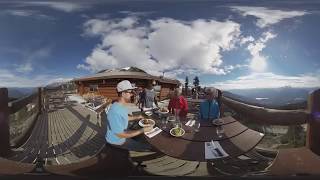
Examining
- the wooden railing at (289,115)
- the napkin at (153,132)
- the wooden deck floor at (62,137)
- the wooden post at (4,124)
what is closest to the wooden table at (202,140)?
the napkin at (153,132)

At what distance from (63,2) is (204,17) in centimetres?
123

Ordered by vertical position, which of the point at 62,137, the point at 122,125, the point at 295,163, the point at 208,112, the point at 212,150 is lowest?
the point at 295,163

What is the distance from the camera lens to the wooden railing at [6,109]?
7785 mm

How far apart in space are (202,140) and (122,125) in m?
0.70

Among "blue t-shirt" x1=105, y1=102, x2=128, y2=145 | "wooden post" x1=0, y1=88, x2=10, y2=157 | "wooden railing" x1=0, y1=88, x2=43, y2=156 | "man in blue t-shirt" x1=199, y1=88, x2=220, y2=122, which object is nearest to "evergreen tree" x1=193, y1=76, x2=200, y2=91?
"man in blue t-shirt" x1=199, y1=88, x2=220, y2=122

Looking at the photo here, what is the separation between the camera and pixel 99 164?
786cm

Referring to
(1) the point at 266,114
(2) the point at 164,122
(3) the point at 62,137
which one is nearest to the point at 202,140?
(2) the point at 164,122

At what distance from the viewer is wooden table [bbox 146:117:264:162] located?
7.70 meters

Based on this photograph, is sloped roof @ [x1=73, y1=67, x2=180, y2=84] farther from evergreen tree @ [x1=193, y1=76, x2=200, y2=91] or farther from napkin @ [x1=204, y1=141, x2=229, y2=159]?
napkin @ [x1=204, y1=141, x2=229, y2=159]

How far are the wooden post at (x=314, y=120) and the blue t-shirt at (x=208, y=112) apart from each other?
81 cm

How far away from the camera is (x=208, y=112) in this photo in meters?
7.76

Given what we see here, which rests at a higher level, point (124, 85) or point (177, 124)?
point (124, 85)

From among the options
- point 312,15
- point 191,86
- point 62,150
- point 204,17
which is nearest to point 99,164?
point 62,150

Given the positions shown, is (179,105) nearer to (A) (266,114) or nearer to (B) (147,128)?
(B) (147,128)
